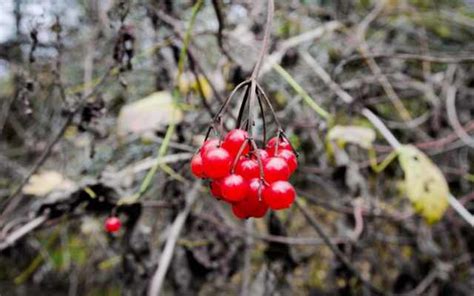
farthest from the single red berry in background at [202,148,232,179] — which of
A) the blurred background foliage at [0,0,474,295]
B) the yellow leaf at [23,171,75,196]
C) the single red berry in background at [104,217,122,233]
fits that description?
the yellow leaf at [23,171,75,196]

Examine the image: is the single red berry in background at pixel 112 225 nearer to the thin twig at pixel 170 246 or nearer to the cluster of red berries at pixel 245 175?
the thin twig at pixel 170 246

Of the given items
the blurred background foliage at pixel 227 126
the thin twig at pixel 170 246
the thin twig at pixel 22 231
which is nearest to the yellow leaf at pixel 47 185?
the blurred background foliage at pixel 227 126

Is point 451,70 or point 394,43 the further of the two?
point 394,43

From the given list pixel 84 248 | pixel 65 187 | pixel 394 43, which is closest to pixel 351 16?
pixel 394 43

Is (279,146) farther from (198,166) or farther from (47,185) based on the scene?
(47,185)

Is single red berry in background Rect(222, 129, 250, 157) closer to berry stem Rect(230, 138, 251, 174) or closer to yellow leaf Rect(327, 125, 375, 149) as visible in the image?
berry stem Rect(230, 138, 251, 174)

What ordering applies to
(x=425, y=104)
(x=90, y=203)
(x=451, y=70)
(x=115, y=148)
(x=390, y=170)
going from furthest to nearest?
(x=425, y=104) < (x=390, y=170) < (x=451, y=70) < (x=115, y=148) < (x=90, y=203)

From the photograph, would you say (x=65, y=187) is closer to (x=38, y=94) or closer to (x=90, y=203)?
(x=90, y=203)
